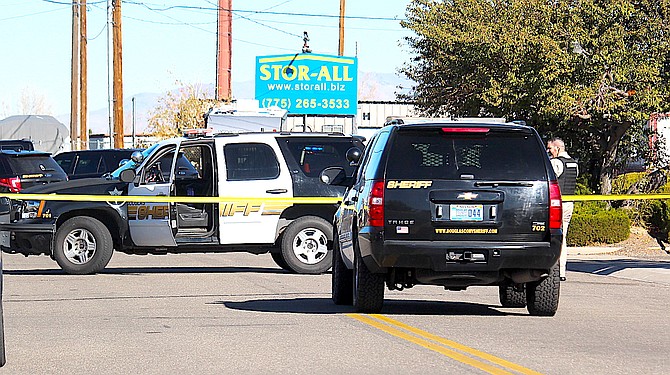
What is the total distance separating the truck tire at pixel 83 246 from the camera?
1695cm

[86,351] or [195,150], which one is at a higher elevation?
[195,150]

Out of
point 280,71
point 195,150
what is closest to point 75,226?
point 195,150

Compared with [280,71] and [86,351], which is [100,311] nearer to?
[86,351]

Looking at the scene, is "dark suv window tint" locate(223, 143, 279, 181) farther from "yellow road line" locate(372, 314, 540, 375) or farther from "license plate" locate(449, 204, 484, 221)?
"license plate" locate(449, 204, 484, 221)

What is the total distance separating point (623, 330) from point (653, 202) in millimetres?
14150

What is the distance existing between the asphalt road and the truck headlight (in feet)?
4.63

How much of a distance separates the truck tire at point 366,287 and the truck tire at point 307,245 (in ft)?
18.4

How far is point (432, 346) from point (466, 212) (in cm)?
176

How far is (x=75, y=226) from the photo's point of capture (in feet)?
56.0

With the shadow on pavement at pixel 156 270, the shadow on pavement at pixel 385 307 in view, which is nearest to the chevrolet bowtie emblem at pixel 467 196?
the shadow on pavement at pixel 385 307

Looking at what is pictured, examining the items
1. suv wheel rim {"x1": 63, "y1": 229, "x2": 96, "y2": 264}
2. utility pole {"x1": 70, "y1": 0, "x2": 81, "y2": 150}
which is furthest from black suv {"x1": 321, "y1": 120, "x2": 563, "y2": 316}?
utility pole {"x1": 70, "y1": 0, "x2": 81, "y2": 150}

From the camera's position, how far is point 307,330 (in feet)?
33.7

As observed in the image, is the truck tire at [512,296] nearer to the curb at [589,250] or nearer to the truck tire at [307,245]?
the truck tire at [307,245]

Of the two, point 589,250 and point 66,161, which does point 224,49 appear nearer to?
point 66,161
